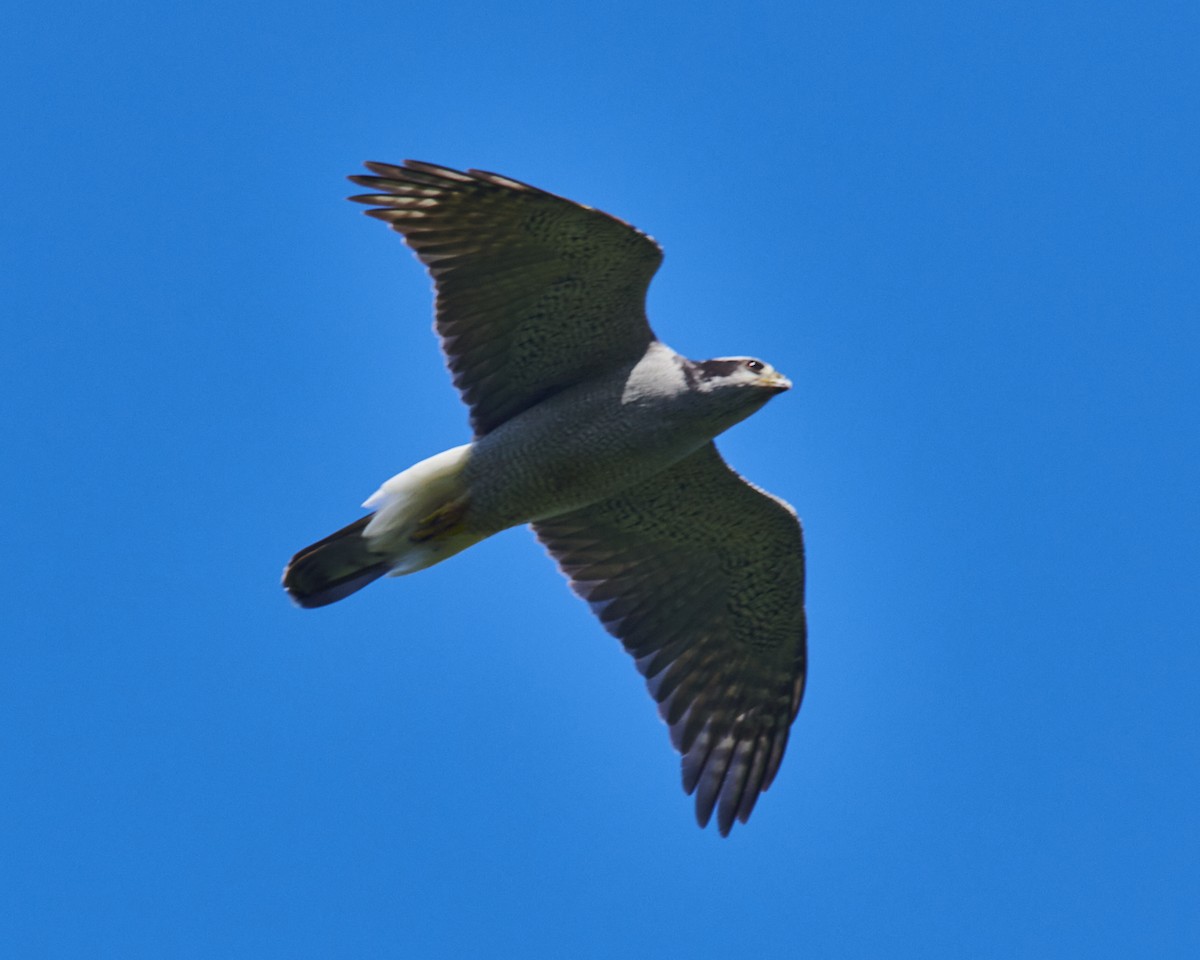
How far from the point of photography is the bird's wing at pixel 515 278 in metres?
11.4

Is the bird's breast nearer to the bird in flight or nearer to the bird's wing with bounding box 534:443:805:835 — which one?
the bird in flight

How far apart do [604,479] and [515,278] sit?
1.52 metres

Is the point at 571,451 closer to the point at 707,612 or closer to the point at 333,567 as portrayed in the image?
the point at 333,567

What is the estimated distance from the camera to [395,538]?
1211cm

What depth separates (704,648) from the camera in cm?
1347

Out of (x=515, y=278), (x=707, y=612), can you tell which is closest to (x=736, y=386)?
(x=515, y=278)

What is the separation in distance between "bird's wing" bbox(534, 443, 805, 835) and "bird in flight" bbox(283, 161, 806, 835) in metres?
0.01

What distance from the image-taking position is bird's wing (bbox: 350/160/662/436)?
11.4m

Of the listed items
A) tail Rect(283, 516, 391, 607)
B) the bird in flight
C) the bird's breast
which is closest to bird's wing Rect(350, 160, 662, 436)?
the bird in flight

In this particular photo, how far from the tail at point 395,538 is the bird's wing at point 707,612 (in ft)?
4.16

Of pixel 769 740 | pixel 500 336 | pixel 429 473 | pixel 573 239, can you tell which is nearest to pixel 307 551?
pixel 429 473

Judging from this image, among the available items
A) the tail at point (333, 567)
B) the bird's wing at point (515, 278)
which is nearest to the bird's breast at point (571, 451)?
the bird's wing at point (515, 278)

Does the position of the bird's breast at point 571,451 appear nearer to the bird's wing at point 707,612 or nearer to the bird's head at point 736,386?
the bird's head at point 736,386

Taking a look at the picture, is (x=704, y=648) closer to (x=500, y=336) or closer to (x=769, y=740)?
(x=769, y=740)
